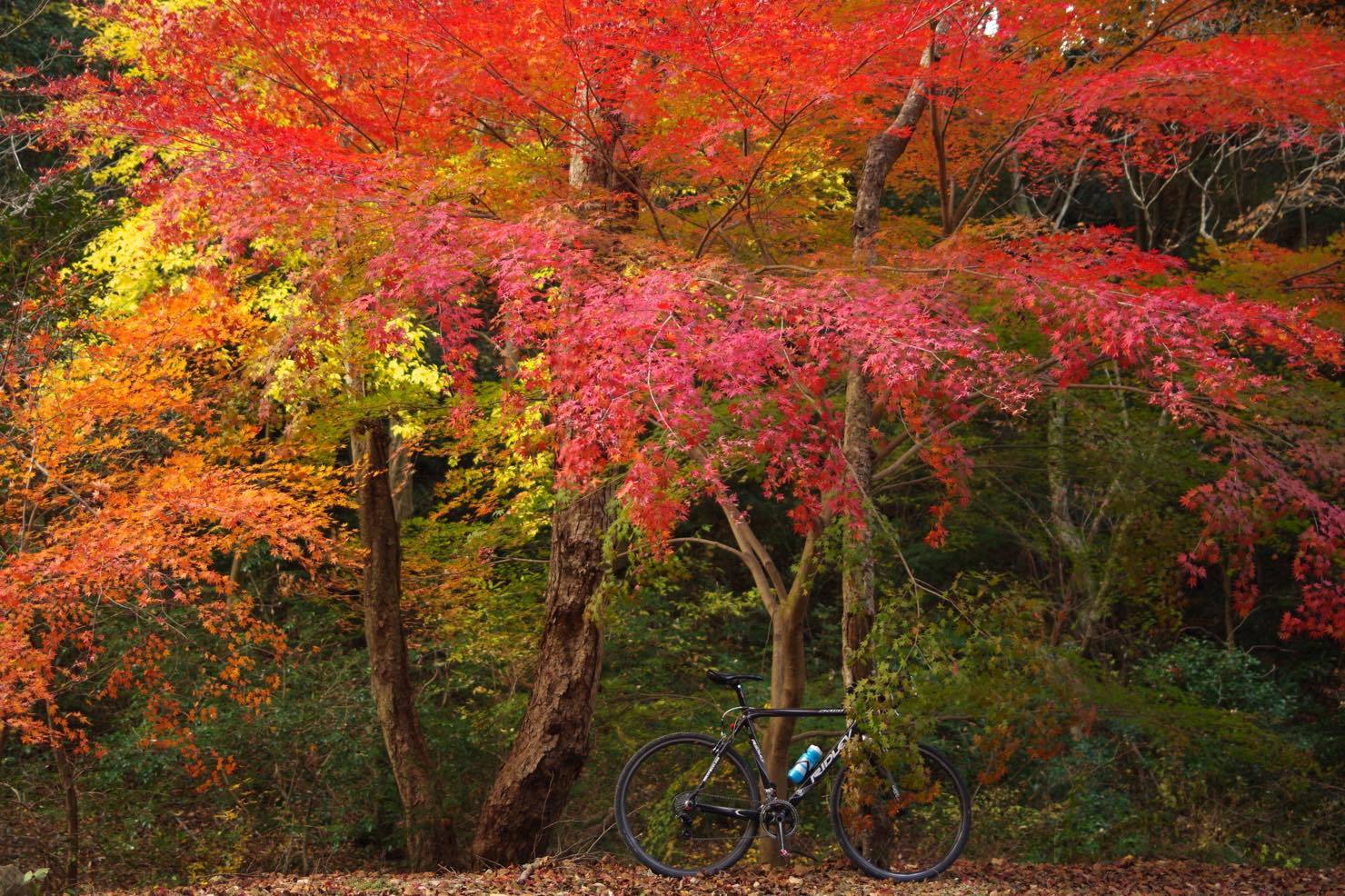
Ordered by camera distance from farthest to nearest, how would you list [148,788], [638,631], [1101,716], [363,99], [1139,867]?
[638,631], [148,788], [1101,716], [363,99], [1139,867]

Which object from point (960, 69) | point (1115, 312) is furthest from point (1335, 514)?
point (960, 69)

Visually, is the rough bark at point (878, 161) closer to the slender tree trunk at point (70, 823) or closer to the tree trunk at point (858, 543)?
the tree trunk at point (858, 543)

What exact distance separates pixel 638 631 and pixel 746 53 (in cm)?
621

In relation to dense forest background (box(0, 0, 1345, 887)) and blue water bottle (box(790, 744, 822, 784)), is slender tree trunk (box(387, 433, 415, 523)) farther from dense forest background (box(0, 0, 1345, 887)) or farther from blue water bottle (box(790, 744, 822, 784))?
blue water bottle (box(790, 744, 822, 784))

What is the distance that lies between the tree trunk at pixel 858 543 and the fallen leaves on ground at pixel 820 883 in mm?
907

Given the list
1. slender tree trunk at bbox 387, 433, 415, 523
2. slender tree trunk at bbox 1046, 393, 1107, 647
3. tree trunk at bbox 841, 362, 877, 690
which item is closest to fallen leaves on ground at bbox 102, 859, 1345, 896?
tree trunk at bbox 841, 362, 877, 690

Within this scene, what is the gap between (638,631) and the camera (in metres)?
10.4

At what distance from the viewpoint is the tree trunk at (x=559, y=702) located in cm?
716

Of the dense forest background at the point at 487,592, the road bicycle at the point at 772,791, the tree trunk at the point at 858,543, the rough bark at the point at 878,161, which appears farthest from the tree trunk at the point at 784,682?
the rough bark at the point at 878,161

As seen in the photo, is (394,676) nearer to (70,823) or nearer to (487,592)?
(487,592)

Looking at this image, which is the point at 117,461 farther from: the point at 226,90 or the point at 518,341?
the point at 518,341

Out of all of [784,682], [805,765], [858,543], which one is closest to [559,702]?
[784,682]

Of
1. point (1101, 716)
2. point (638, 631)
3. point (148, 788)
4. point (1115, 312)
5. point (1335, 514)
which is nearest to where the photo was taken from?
point (1115, 312)

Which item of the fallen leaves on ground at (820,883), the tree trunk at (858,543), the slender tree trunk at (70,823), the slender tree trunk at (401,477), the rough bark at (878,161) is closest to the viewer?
the fallen leaves on ground at (820,883)
